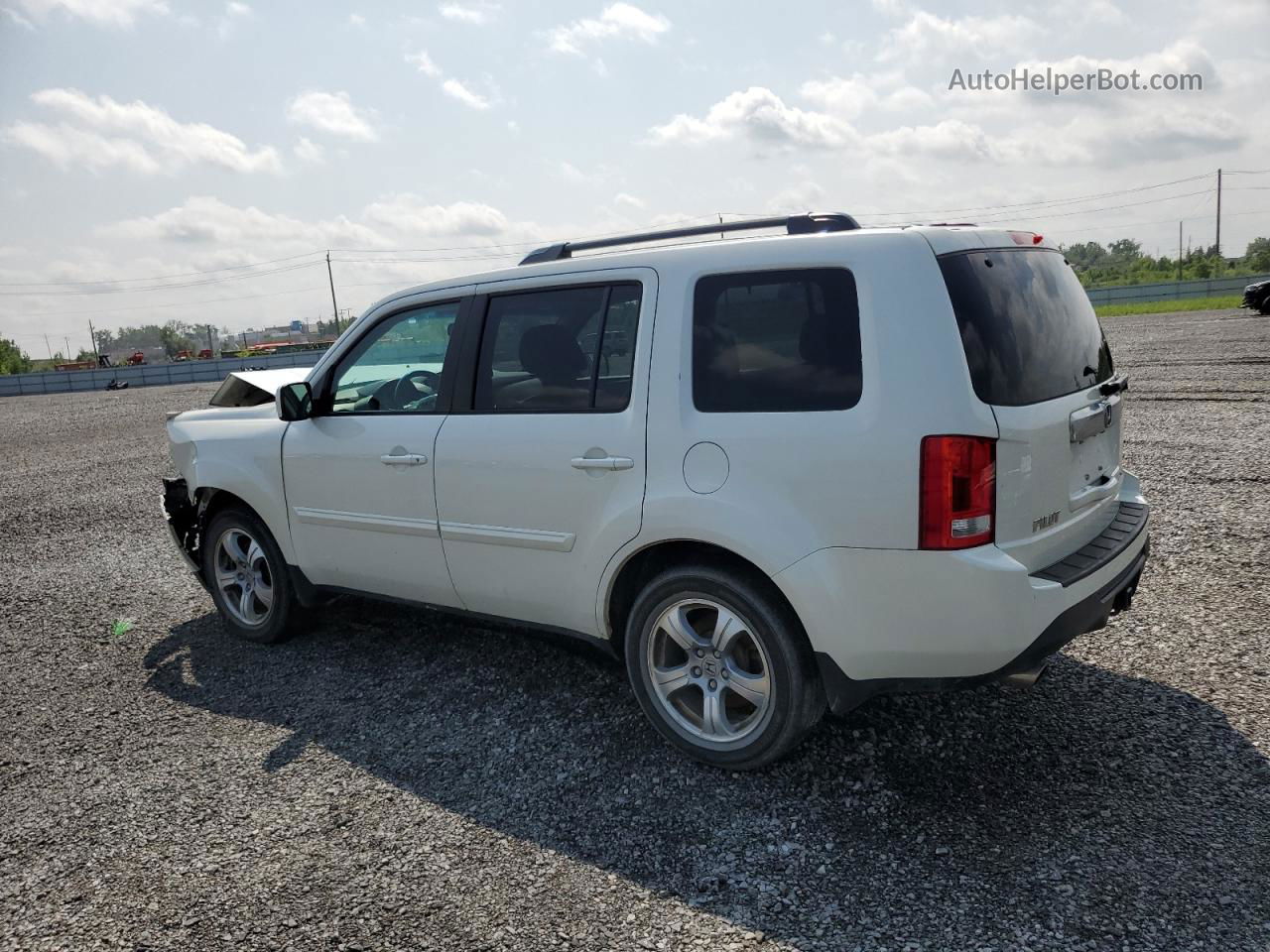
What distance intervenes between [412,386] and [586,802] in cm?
211

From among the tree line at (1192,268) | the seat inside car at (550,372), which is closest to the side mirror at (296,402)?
the seat inside car at (550,372)

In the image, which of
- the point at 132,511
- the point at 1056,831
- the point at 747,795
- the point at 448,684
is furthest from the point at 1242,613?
the point at 132,511

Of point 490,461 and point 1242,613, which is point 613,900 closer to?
point 490,461

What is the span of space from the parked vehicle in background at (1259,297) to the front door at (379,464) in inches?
1222

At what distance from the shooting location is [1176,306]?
4034cm

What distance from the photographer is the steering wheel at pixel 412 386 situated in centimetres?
436

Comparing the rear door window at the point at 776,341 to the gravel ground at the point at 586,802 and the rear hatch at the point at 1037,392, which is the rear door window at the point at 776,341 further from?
the gravel ground at the point at 586,802

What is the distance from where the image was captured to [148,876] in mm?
3150

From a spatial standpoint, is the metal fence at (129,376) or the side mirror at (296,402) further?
the metal fence at (129,376)

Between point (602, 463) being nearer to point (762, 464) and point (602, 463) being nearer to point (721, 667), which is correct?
point (762, 464)

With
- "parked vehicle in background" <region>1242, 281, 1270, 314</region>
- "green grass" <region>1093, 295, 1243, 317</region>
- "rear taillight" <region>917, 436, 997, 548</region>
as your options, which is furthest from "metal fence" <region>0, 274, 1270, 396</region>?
"rear taillight" <region>917, 436, 997, 548</region>

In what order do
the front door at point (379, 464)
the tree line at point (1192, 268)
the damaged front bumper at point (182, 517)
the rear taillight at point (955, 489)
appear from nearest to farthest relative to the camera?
the rear taillight at point (955, 489)
the front door at point (379, 464)
the damaged front bumper at point (182, 517)
the tree line at point (1192, 268)

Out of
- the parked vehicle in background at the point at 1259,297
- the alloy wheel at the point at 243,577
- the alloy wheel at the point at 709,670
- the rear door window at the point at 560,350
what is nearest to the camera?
the alloy wheel at the point at 709,670

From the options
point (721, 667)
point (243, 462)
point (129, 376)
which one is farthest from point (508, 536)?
point (129, 376)
